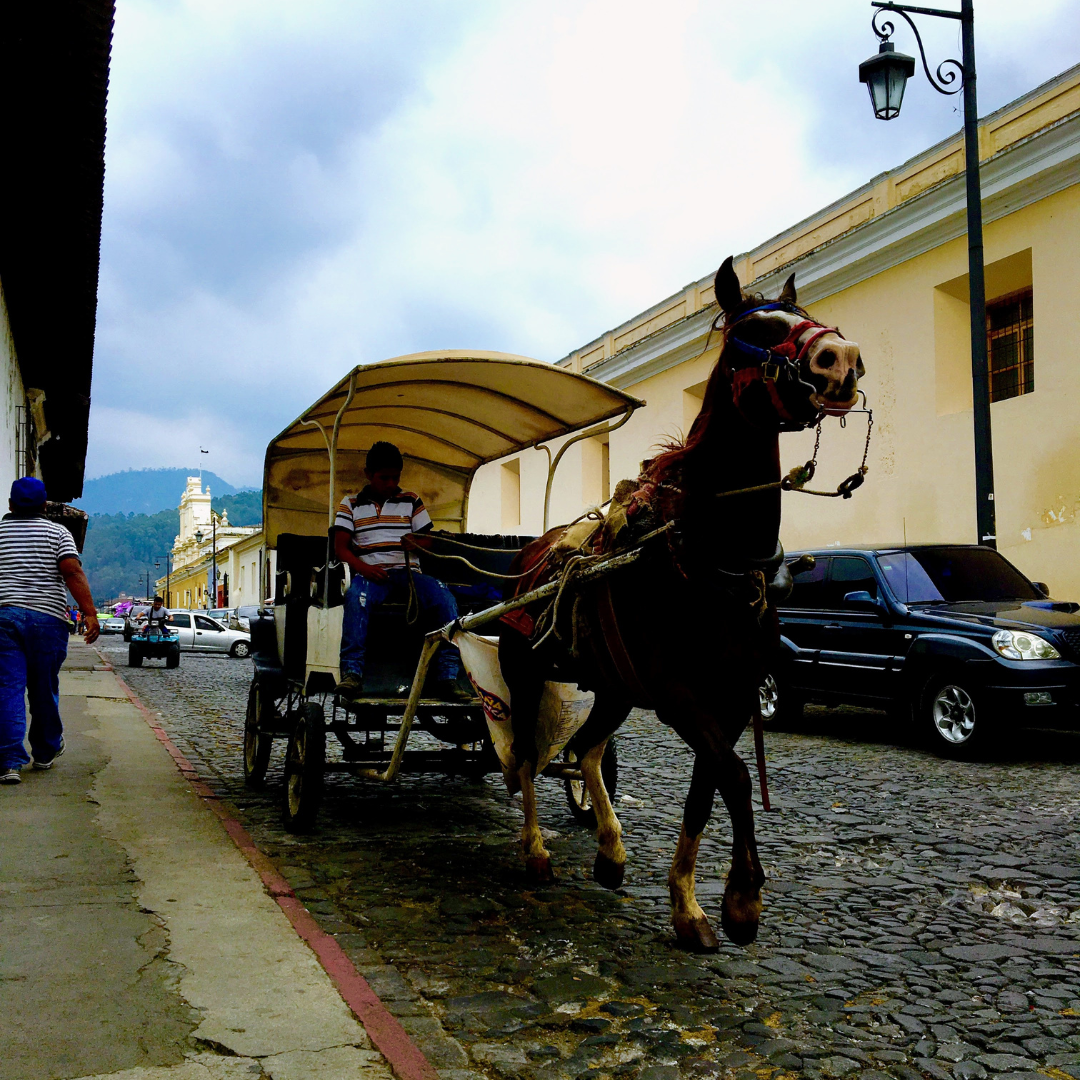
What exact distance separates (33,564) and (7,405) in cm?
906

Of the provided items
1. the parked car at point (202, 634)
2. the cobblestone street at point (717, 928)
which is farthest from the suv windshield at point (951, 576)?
the parked car at point (202, 634)

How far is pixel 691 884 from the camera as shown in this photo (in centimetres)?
398

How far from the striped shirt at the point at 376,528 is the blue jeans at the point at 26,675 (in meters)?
2.34

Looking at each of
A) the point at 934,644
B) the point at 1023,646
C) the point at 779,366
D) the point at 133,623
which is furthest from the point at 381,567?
the point at 133,623

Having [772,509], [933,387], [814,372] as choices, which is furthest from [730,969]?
[933,387]

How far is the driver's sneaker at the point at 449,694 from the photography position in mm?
6094

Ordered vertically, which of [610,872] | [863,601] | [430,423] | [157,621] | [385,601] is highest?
[430,423]

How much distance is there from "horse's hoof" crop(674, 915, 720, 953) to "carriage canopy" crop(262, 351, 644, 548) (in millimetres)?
3054

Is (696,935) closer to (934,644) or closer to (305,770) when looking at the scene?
(305,770)

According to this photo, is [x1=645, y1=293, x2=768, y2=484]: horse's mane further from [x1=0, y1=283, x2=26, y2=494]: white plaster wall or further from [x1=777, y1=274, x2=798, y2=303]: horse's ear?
[x1=0, y1=283, x2=26, y2=494]: white plaster wall

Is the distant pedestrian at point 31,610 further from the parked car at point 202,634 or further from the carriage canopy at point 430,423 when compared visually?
the parked car at point 202,634

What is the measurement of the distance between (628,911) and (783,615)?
744 cm

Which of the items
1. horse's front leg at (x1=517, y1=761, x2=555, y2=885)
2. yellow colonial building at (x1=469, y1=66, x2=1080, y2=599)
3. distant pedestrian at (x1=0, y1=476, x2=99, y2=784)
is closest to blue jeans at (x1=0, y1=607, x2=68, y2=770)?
distant pedestrian at (x1=0, y1=476, x2=99, y2=784)

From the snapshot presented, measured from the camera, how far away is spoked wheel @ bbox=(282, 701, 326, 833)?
5.70m
